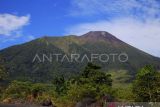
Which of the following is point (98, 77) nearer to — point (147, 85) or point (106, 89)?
point (106, 89)

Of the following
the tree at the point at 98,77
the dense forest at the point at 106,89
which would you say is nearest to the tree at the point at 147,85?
the dense forest at the point at 106,89

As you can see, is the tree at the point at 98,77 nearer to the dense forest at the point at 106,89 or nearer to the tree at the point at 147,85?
the dense forest at the point at 106,89

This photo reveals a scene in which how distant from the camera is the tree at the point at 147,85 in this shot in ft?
317

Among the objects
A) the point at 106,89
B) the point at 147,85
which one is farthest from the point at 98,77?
the point at 147,85

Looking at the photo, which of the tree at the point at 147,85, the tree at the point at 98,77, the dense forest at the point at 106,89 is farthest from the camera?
the tree at the point at 98,77

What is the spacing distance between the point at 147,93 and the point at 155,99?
108 inches

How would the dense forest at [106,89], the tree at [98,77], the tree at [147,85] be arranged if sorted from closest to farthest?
the tree at [147,85] < the dense forest at [106,89] < the tree at [98,77]

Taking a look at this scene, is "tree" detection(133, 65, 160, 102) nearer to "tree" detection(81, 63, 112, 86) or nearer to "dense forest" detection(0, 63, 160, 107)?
"dense forest" detection(0, 63, 160, 107)

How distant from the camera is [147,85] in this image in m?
97.0

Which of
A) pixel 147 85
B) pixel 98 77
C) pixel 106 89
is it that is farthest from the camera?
pixel 98 77

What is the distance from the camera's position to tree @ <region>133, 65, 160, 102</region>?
9667 centimetres

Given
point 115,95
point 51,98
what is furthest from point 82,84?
point 51,98

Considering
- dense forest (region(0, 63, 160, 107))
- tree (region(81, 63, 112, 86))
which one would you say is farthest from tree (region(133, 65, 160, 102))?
tree (region(81, 63, 112, 86))

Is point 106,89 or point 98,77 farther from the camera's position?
point 98,77
